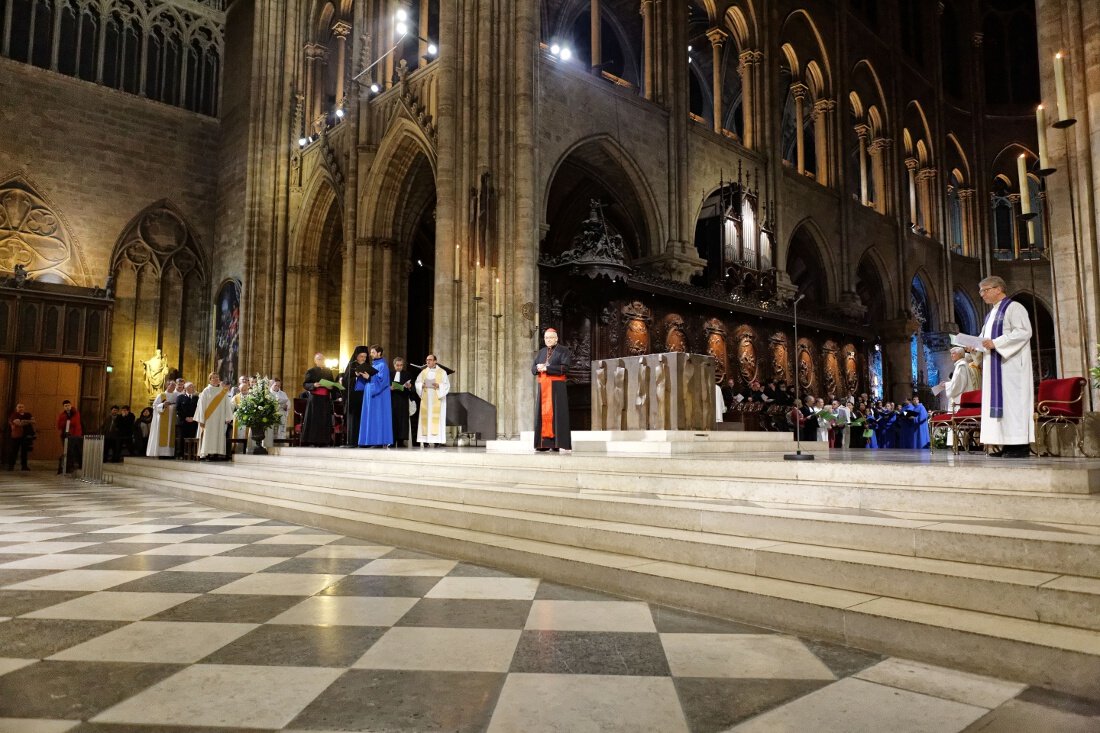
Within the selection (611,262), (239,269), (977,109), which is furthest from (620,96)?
(977,109)

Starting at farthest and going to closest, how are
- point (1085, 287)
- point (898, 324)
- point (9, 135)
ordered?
point (898, 324), point (9, 135), point (1085, 287)

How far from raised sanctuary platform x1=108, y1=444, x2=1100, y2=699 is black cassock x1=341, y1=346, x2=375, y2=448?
462cm

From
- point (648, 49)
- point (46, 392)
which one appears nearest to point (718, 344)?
point (648, 49)

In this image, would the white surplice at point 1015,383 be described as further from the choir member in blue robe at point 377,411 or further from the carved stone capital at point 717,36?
the carved stone capital at point 717,36

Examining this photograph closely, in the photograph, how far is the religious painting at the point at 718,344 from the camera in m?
17.7

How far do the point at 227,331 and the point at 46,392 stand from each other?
5.02m

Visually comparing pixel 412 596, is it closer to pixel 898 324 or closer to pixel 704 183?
pixel 704 183

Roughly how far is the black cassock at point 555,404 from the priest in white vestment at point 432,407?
353 cm

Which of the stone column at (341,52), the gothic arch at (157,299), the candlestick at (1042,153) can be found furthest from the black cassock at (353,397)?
the gothic arch at (157,299)

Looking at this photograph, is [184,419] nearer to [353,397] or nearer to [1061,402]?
[353,397]

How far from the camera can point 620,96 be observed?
1670cm

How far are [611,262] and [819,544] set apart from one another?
10916 millimetres

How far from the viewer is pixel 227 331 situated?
22.3m

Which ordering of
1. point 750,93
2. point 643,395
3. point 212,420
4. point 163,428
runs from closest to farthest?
point 643,395
point 212,420
point 163,428
point 750,93
